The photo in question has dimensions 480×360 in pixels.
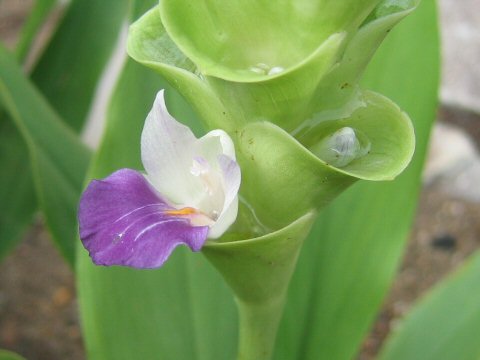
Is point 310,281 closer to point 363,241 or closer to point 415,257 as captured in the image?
point 363,241

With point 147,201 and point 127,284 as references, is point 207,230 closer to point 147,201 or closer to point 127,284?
point 147,201

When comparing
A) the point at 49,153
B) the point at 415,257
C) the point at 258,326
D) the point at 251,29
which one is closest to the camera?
the point at 251,29

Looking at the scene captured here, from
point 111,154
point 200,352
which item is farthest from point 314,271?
point 111,154

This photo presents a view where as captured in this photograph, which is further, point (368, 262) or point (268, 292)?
point (368, 262)

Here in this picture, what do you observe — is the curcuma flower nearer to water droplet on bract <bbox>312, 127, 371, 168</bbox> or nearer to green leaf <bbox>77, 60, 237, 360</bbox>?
water droplet on bract <bbox>312, 127, 371, 168</bbox>

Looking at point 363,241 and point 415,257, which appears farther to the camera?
point 415,257

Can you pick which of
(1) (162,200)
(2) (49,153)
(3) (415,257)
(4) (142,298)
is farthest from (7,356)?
(3) (415,257)
